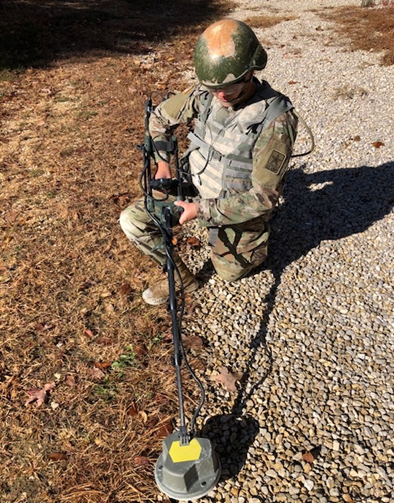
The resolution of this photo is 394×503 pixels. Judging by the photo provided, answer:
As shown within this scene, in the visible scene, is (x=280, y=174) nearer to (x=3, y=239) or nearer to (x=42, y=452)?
(x=42, y=452)

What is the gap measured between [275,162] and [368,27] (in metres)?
10.9

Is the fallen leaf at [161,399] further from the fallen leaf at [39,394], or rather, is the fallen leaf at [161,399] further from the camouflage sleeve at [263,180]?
the camouflage sleeve at [263,180]

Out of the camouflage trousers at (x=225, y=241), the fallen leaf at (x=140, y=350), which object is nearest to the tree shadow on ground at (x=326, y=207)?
the camouflage trousers at (x=225, y=241)

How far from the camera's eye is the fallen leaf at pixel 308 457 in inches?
114

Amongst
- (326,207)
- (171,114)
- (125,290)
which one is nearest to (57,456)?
(125,290)

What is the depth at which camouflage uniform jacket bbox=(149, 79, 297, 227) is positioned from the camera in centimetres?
316

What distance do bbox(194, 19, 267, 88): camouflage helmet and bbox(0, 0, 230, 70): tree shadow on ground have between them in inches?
318

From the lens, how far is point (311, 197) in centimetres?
541

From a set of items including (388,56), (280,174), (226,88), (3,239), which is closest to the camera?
(226,88)

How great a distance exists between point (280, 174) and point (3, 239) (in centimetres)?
324

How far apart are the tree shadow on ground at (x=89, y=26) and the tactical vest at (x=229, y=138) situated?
7684 millimetres

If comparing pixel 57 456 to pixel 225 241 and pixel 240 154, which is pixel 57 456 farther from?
pixel 240 154

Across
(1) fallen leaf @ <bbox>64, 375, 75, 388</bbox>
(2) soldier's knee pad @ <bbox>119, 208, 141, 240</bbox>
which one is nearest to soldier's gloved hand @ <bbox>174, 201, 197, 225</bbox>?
(2) soldier's knee pad @ <bbox>119, 208, 141, 240</bbox>

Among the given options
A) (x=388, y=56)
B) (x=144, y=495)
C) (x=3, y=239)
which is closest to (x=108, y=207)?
(x=3, y=239)
